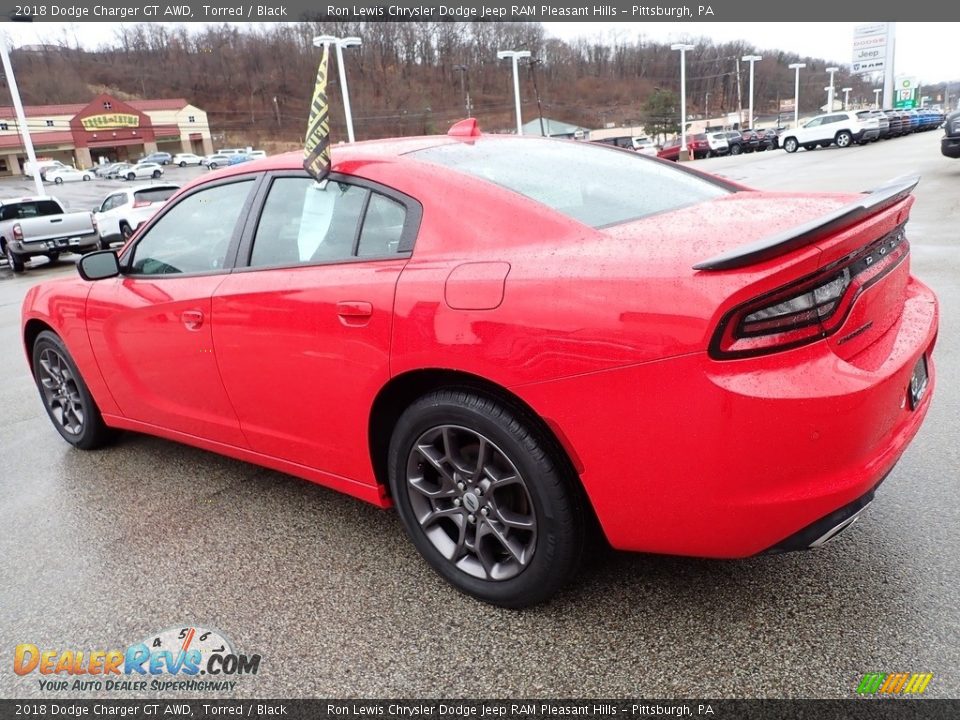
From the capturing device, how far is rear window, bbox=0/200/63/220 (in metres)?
17.8

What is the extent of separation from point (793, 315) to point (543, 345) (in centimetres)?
66

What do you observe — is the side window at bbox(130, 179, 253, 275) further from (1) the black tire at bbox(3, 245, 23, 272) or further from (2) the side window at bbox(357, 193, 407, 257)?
(1) the black tire at bbox(3, 245, 23, 272)

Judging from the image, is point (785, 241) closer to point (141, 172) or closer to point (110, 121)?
point (141, 172)

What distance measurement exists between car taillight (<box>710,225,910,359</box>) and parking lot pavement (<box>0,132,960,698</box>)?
965 millimetres

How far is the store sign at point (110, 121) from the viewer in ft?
306

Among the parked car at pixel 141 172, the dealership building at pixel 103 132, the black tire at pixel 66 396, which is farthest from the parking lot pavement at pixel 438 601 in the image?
the dealership building at pixel 103 132

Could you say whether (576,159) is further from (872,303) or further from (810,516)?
(810,516)

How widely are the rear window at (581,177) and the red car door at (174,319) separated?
1057mm

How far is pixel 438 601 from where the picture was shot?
2586mm

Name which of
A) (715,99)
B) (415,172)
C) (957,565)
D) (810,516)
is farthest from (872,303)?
(715,99)

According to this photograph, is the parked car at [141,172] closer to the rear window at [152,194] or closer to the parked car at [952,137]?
the rear window at [152,194]

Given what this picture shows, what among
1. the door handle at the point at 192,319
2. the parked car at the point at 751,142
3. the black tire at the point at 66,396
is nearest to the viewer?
the door handle at the point at 192,319

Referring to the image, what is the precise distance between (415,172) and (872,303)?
5.06 ft

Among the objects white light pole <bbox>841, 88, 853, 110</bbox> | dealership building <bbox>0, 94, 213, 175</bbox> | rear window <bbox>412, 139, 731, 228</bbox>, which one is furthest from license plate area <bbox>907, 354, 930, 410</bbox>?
white light pole <bbox>841, 88, 853, 110</bbox>
